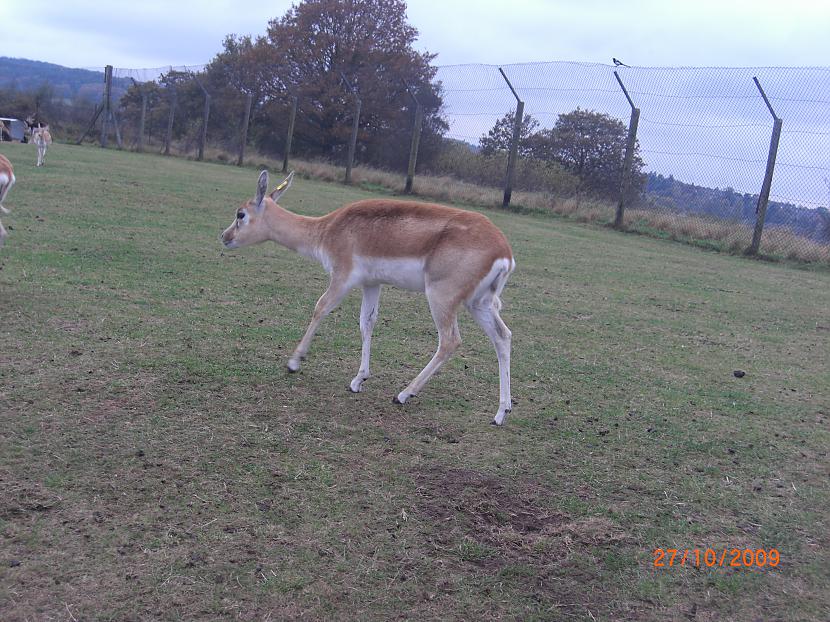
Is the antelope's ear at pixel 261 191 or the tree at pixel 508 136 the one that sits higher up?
the tree at pixel 508 136

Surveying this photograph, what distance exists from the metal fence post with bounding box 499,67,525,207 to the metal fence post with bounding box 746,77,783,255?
16.5ft

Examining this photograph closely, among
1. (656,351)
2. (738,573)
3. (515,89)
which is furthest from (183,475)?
(515,89)

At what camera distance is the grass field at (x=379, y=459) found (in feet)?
9.42

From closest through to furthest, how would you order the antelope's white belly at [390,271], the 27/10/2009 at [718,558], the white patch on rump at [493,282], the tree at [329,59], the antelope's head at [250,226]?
the 27/10/2009 at [718,558] → the white patch on rump at [493,282] → the antelope's white belly at [390,271] → the antelope's head at [250,226] → the tree at [329,59]

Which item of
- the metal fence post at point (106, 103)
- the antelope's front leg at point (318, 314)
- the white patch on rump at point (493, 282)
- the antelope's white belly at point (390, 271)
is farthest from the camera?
the metal fence post at point (106, 103)

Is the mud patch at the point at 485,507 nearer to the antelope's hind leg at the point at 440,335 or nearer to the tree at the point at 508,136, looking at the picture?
the antelope's hind leg at the point at 440,335

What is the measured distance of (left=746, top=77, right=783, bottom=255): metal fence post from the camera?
13.3 metres

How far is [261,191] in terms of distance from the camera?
5.61 meters

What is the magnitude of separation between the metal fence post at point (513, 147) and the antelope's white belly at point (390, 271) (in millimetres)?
12727

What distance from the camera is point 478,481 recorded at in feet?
12.5

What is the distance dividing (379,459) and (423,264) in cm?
140

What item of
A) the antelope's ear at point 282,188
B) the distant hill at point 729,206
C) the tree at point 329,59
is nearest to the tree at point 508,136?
the distant hill at point 729,206

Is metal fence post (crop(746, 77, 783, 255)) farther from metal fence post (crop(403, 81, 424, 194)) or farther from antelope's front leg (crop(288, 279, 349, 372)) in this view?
antelope's front leg (crop(288, 279, 349, 372))

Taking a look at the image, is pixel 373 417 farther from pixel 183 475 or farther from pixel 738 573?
pixel 738 573
